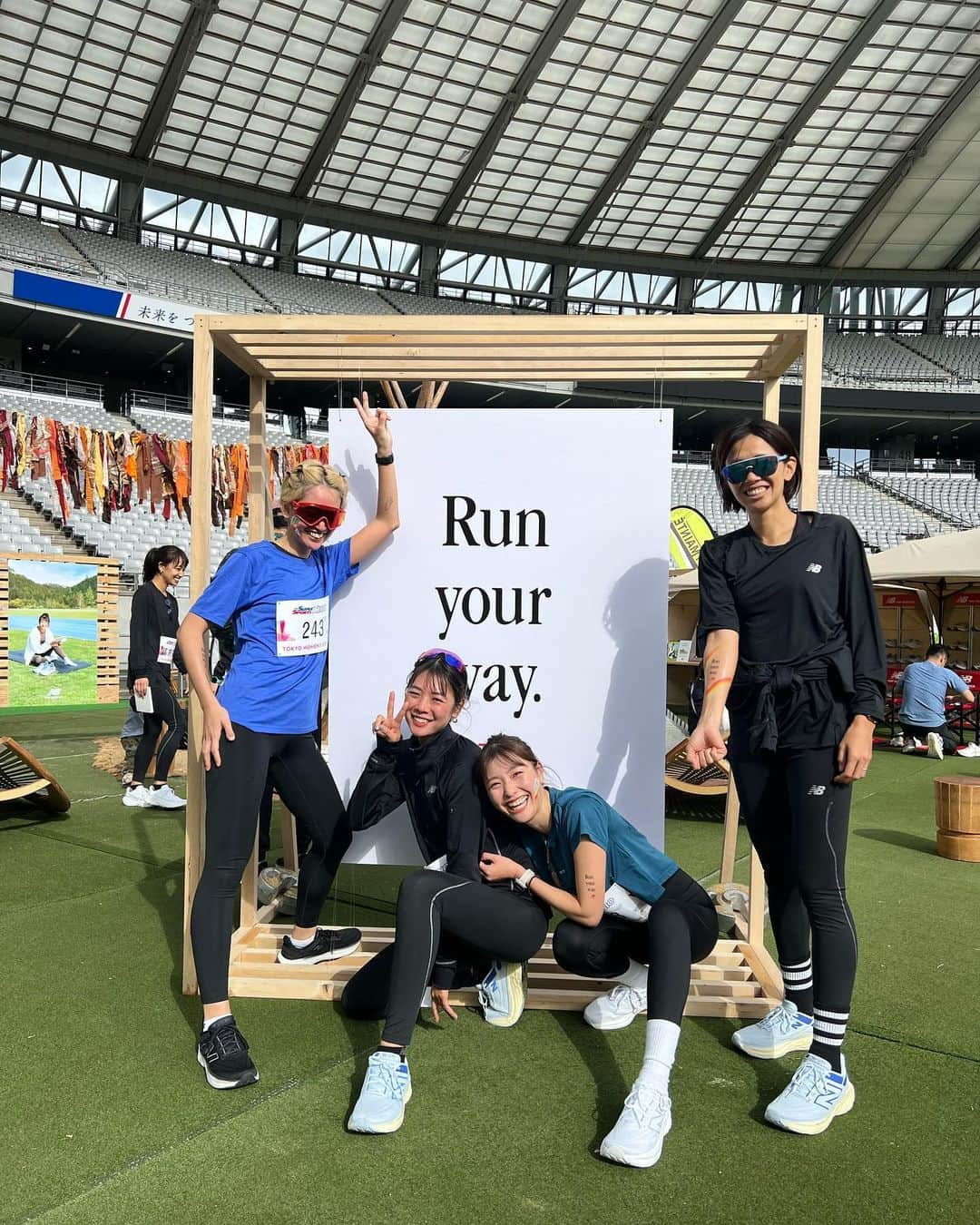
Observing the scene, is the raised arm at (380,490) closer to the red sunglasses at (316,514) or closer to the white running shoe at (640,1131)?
the red sunglasses at (316,514)

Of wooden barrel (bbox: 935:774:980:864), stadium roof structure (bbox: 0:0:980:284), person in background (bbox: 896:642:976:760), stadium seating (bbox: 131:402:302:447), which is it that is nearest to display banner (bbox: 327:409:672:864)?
wooden barrel (bbox: 935:774:980:864)

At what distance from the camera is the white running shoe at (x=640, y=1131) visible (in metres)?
2.03

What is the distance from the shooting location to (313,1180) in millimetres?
1958

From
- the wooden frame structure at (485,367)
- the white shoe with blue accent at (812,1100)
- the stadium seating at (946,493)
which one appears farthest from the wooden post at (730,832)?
the stadium seating at (946,493)

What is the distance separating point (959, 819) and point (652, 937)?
335 centimetres

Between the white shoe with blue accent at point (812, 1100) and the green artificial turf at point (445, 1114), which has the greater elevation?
the white shoe with blue accent at point (812, 1100)

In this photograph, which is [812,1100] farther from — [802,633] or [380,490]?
[380,490]

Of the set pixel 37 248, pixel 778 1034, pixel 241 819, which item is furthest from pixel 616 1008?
pixel 37 248

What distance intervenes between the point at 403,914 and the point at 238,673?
0.87m

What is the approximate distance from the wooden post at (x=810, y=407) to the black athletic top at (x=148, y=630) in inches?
171

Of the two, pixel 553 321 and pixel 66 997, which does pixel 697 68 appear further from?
pixel 66 997

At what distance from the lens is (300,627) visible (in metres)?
2.90

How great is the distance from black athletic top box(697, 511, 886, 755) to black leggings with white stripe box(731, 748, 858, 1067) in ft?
0.22

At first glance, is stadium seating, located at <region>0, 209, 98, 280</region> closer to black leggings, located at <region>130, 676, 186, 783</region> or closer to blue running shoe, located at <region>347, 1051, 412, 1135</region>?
black leggings, located at <region>130, 676, 186, 783</region>
